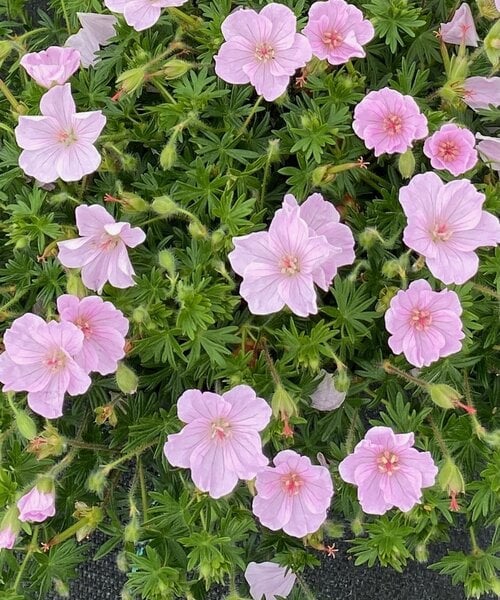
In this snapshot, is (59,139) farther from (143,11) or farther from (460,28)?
(460,28)

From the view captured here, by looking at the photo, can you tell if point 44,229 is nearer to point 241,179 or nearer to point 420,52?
point 241,179

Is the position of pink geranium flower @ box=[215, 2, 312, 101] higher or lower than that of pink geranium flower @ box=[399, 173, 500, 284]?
higher

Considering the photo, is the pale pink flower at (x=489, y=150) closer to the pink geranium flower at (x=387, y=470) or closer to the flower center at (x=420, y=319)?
the flower center at (x=420, y=319)

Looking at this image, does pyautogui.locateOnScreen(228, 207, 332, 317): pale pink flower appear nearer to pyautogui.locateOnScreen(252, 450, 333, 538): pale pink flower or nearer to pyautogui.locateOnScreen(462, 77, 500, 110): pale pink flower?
pyautogui.locateOnScreen(252, 450, 333, 538): pale pink flower

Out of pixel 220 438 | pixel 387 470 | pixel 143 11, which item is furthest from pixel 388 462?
pixel 143 11

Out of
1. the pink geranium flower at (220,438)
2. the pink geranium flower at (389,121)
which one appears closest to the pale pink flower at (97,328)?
the pink geranium flower at (220,438)

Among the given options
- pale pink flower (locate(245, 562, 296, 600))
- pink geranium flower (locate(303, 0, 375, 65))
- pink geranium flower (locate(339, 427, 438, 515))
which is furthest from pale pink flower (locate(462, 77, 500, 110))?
pale pink flower (locate(245, 562, 296, 600))

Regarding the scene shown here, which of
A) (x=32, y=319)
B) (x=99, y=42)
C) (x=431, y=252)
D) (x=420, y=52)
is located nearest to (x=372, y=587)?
(x=431, y=252)
